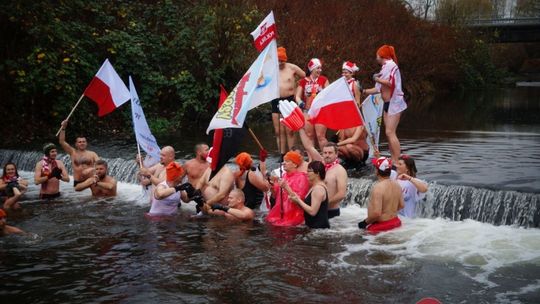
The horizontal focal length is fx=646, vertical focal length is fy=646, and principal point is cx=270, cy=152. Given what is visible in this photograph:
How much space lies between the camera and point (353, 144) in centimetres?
1137

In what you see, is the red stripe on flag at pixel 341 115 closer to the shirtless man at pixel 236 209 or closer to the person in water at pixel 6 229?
the shirtless man at pixel 236 209

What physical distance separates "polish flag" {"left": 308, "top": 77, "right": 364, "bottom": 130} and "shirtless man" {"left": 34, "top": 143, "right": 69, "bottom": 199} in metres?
4.98

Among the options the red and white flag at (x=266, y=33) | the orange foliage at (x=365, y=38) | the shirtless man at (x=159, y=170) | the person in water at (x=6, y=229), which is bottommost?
the person in water at (x=6, y=229)

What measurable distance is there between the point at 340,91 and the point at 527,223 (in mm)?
3179

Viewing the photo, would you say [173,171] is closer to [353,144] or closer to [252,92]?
[252,92]

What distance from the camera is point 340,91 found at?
30.2 feet

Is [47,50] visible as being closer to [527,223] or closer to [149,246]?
[149,246]

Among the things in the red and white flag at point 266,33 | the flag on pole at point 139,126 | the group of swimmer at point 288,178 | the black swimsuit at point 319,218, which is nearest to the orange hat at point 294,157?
the group of swimmer at point 288,178

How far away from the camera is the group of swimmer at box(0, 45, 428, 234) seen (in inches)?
337

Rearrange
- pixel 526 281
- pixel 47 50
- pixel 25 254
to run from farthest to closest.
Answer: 1. pixel 47 50
2. pixel 25 254
3. pixel 526 281

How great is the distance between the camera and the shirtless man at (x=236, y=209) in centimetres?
945

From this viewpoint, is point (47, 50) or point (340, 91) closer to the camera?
point (340, 91)

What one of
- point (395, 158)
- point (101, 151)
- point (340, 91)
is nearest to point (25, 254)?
point (340, 91)

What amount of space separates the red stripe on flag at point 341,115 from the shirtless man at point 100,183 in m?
4.21
